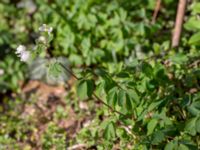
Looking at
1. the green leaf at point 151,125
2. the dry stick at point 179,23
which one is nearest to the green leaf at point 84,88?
the green leaf at point 151,125

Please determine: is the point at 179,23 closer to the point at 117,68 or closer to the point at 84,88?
the point at 117,68

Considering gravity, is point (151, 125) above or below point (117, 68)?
below

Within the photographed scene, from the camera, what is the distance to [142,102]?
9.65 feet

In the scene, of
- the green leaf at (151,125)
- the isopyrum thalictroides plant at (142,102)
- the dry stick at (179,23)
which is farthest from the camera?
the dry stick at (179,23)

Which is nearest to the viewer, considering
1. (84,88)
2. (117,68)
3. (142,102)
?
(84,88)

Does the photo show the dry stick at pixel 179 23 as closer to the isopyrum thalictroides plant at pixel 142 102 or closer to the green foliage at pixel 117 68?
the green foliage at pixel 117 68

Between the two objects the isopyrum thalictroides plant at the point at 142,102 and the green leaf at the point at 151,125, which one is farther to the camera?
the green leaf at the point at 151,125

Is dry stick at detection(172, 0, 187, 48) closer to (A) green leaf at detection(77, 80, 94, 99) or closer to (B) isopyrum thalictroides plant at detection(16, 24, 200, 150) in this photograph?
(B) isopyrum thalictroides plant at detection(16, 24, 200, 150)

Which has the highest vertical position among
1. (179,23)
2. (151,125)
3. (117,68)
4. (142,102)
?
(179,23)

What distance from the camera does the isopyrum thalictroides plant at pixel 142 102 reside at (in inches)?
104

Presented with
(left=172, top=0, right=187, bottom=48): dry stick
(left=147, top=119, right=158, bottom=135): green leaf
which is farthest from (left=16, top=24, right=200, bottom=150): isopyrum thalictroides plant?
(left=172, top=0, right=187, bottom=48): dry stick

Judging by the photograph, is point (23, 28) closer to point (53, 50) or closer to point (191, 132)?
point (53, 50)

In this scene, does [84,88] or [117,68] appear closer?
[84,88]

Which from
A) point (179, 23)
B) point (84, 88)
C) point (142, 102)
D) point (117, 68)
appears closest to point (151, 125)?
point (142, 102)
